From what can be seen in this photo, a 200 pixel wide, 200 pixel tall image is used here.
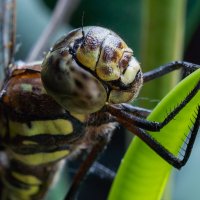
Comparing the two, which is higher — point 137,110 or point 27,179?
point 137,110

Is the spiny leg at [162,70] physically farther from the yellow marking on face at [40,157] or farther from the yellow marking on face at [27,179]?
the yellow marking on face at [27,179]

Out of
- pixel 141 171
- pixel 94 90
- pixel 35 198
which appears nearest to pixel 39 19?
pixel 35 198

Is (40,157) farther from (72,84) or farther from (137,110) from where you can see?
(72,84)

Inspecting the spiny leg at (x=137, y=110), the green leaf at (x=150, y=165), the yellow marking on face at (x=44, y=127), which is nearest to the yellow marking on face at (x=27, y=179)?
the yellow marking on face at (x=44, y=127)

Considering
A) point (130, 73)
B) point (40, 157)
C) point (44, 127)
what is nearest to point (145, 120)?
point (130, 73)

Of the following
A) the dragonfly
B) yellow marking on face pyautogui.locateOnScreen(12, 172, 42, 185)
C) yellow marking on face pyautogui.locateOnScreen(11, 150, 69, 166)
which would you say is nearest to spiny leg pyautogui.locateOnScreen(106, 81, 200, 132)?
the dragonfly

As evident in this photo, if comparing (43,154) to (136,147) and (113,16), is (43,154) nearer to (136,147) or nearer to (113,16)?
(136,147)
